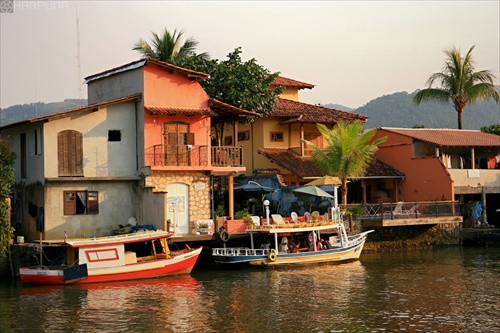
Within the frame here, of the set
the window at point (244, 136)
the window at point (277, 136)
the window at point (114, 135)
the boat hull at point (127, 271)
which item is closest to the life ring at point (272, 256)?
the boat hull at point (127, 271)

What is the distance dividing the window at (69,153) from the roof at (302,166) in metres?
13.1

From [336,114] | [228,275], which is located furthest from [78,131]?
[336,114]

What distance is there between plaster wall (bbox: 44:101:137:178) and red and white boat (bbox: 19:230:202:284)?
14.1ft

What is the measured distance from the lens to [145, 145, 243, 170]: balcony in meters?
32.9

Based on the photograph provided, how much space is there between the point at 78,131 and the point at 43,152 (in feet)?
5.82

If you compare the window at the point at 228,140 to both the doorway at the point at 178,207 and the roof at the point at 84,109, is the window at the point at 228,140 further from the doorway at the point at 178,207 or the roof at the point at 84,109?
the roof at the point at 84,109

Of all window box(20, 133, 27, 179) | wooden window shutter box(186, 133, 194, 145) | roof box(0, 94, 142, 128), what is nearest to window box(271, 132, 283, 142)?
wooden window shutter box(186, 133, 194, 145)

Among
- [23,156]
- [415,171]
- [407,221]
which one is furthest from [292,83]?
[23,156]

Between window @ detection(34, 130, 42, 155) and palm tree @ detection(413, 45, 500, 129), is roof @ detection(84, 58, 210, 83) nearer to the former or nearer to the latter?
window @ detection(34, 130, 42, 155)

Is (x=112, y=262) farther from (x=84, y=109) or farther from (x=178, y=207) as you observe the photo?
(x=84, y=109)

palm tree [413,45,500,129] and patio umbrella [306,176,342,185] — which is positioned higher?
palm tree [413,45,500,129]

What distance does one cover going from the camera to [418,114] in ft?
429

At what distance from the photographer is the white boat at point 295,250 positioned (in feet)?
105

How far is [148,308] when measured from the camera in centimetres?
2308
